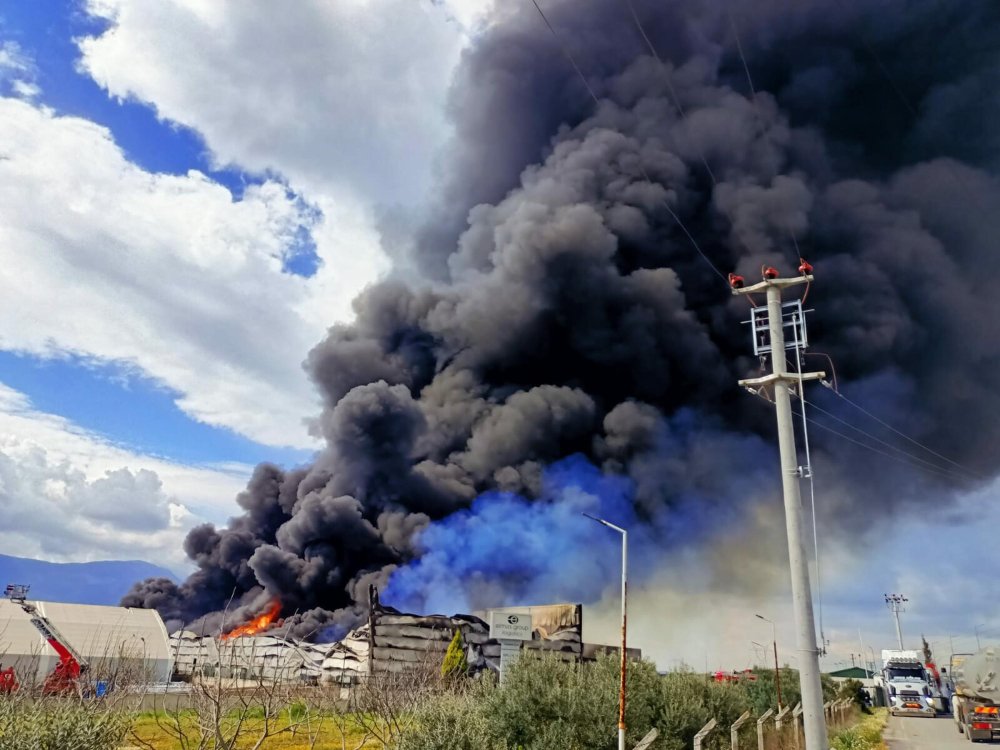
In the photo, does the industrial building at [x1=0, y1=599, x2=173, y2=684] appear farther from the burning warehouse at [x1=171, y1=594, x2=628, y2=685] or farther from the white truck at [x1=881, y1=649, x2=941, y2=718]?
the white truck at [x1=881, y1=649, x2=941, y2=718]

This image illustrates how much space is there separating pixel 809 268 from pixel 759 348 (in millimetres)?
2468

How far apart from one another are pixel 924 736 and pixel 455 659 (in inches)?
923

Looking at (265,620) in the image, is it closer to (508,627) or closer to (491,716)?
(508,627)

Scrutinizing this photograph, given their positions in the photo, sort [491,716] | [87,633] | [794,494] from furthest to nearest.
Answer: [87,633], [491,716], [794,494]

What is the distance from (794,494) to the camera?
1535 cm

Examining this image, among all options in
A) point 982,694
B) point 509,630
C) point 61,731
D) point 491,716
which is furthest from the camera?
point 509,630

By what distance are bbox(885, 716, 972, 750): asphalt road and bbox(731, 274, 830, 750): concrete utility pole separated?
1725 cm

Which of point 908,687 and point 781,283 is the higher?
point 781,283

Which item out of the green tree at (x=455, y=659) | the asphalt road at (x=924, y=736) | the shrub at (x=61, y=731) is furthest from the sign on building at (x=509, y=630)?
the shrub at (x=61, y=731)

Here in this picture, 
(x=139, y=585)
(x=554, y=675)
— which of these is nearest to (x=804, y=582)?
(x=554, y=675)

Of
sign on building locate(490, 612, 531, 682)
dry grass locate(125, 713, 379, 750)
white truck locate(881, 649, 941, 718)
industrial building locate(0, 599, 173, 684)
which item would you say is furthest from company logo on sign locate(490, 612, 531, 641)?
white truck locate(881, 649, 941, 718)

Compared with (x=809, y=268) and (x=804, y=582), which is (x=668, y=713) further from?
(x=809, y=268)

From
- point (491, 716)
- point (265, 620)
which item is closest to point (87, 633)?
point (265, 620)

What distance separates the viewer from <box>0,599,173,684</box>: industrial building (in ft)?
165
